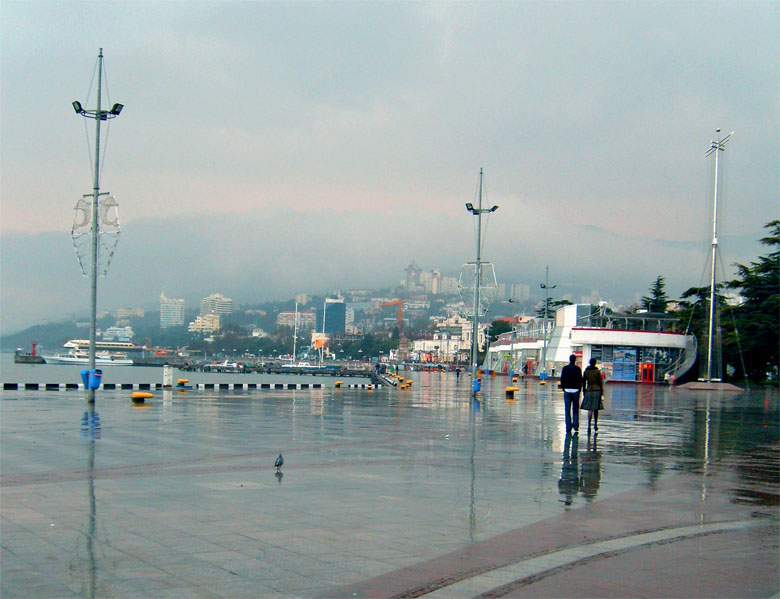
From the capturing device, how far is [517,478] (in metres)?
10.2

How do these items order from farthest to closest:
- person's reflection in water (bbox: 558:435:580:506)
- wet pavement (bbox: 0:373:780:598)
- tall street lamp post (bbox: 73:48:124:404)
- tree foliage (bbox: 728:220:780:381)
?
tree foliage (bbox: 728:220:780:381) < tall street lamp post (bbox: 73:48:124:404) < person's reflection in water (bbox: 558:435:580:506) < wet pavement (bbox: 0:373:780:598)

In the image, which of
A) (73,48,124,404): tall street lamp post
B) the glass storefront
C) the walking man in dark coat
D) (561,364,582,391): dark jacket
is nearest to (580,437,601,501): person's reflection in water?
the walking man in dark coat

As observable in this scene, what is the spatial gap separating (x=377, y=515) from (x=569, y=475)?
3.96 m

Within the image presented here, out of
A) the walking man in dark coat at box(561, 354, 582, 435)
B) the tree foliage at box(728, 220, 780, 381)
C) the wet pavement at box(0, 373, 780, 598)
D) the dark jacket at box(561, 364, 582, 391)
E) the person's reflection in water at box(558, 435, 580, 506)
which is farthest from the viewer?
the tree foliage at box(728, 220, 780, 381)

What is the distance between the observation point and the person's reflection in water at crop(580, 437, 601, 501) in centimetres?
937

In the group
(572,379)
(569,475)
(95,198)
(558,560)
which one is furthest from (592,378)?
(95,198)

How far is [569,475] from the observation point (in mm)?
10602

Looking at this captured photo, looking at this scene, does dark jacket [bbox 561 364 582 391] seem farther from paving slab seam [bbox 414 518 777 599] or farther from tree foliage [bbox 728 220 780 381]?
tree foliage [bbox 728 220 780 381]

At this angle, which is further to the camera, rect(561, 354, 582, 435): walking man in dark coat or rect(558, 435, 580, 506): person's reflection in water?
rect(561, 354, 582, 435): walking man in dark coat

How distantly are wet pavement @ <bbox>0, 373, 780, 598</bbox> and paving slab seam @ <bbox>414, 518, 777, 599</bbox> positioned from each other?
0.02 meters

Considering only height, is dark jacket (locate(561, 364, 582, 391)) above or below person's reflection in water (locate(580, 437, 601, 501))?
above

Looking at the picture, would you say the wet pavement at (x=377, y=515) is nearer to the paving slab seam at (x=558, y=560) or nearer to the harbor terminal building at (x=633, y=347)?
the paving slab seam at (x=558, y=560)

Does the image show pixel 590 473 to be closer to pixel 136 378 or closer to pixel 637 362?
pixel 637 362

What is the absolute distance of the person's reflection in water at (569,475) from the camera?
9.19 metres
